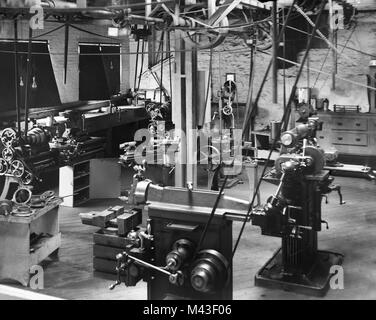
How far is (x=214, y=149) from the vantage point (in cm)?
664

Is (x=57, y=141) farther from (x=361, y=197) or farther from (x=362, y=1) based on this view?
(x=362, y=1)

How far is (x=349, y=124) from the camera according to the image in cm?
779

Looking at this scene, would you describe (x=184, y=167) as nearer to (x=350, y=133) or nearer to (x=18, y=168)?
(x=18, y=168)

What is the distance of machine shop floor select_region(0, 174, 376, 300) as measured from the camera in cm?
375

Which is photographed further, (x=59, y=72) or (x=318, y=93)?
(x=318, y=93)

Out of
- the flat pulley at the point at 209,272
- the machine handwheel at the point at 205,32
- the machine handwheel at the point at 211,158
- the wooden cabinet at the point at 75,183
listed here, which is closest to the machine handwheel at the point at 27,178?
the wooden cabinet at the point at 75,183

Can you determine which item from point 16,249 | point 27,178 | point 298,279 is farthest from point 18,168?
point 298,279

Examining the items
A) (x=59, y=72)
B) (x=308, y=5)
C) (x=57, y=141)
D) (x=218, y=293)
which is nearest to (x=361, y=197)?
(x=308, y=5)

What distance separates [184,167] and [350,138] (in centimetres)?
321

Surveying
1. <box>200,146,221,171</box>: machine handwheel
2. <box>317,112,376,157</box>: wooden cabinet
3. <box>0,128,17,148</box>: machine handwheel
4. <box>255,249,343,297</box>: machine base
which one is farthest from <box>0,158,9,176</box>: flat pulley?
<box>317,112,376,157</box>: wooden cabinet

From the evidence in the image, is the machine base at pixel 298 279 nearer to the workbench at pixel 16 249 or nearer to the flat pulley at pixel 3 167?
the workbench at pixel 16 249

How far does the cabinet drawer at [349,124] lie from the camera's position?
7707 millimetres
